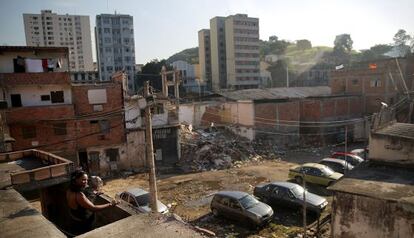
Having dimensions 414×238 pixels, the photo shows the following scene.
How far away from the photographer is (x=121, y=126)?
25.8 m

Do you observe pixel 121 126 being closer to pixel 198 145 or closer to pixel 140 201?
pixel 198 145

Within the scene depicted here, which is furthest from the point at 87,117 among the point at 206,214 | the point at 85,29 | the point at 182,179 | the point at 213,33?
the point at 85,29

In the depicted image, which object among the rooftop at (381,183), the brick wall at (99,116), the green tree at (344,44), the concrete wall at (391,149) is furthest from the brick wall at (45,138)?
the green tree at (344,44)

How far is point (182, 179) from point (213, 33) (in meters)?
69.2

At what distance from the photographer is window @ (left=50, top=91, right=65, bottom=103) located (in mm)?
23750

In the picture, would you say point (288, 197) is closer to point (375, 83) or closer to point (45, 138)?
point (45, 138)

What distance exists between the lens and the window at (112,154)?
2542 cm

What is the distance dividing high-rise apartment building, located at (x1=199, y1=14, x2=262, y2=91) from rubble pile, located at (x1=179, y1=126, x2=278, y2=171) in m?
51.4

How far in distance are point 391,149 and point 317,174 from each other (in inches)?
230

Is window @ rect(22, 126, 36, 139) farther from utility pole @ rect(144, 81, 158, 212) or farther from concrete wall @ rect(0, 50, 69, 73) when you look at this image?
utility pole @ rect(144, 81, 158, 212)

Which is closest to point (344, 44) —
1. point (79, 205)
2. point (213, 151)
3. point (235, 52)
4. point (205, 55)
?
point (235, 52)

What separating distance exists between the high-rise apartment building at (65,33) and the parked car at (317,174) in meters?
80.1

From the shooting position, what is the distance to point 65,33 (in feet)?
305

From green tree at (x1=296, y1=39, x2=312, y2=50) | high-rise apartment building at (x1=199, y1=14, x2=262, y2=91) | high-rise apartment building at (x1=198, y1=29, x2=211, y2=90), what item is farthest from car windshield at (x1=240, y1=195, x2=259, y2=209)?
green tree at (x1=296, y1=39, x2=312, y2=50)
